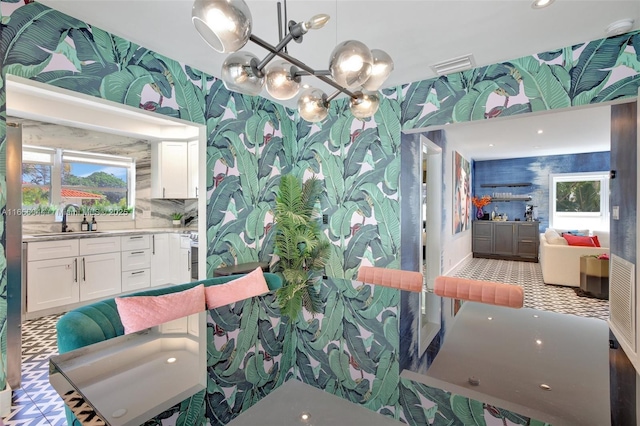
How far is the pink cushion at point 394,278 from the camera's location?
2.36 m

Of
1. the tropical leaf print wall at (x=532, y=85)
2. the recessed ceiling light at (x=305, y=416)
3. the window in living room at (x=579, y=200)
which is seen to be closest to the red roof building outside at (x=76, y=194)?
the tropical leaf print wall at (x=532, y=85)

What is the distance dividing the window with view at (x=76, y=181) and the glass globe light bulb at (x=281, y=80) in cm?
417

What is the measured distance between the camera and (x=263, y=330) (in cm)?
153

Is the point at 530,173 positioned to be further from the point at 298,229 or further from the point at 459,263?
the point at 298,229

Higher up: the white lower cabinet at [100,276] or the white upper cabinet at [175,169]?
the white upper cabinet at [175,169]

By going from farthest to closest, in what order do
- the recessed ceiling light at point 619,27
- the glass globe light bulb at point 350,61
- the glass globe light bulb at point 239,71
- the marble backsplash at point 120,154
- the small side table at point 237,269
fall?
the marble backsplash at point 120,154 → the small side table at point 237,269 → the recessed ceiling light at point 619,27 → the glass globe light bulb at point 239,71 → the glass globe light bulb at point 350,61

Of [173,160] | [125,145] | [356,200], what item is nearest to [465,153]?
[356,200]

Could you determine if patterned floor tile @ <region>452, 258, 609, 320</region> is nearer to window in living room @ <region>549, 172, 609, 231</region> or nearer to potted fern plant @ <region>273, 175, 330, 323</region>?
window in living room @ <region>549, 172, 609, 231</region>

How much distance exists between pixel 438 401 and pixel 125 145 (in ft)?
17.8

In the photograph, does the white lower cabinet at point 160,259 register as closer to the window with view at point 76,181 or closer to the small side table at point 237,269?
the window with view at point 76,181

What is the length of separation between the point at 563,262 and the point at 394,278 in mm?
4178

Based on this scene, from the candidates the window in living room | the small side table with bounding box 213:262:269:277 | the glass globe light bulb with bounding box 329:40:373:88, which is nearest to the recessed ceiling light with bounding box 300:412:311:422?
the glass globe light bulb with bounding box 329:40:373:88

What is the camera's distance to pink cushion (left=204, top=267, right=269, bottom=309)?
1.92m

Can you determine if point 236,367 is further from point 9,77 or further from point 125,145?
point 125,145
